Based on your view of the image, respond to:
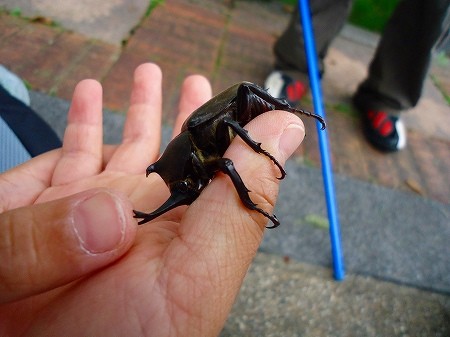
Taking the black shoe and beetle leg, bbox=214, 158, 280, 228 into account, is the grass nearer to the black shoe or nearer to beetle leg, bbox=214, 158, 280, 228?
the black shoe

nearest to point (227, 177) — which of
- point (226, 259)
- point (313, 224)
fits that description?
point (226, 259)

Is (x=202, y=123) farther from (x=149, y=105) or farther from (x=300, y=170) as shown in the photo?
(x=300, y=170)

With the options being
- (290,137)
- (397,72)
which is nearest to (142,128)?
(290,137)

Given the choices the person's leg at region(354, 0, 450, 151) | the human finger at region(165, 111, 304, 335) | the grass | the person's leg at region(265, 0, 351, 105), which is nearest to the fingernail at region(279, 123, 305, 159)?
the human finger at region(165, 111, 304, 335)

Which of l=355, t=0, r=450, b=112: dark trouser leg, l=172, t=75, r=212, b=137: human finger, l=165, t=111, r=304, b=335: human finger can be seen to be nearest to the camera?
l=165, t=111, r=304, b=335: human finger

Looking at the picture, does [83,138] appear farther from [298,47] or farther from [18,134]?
[298,47]

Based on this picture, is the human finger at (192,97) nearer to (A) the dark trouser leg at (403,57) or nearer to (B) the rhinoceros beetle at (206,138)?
(B) the rhinoceros beetle at (206,138)
